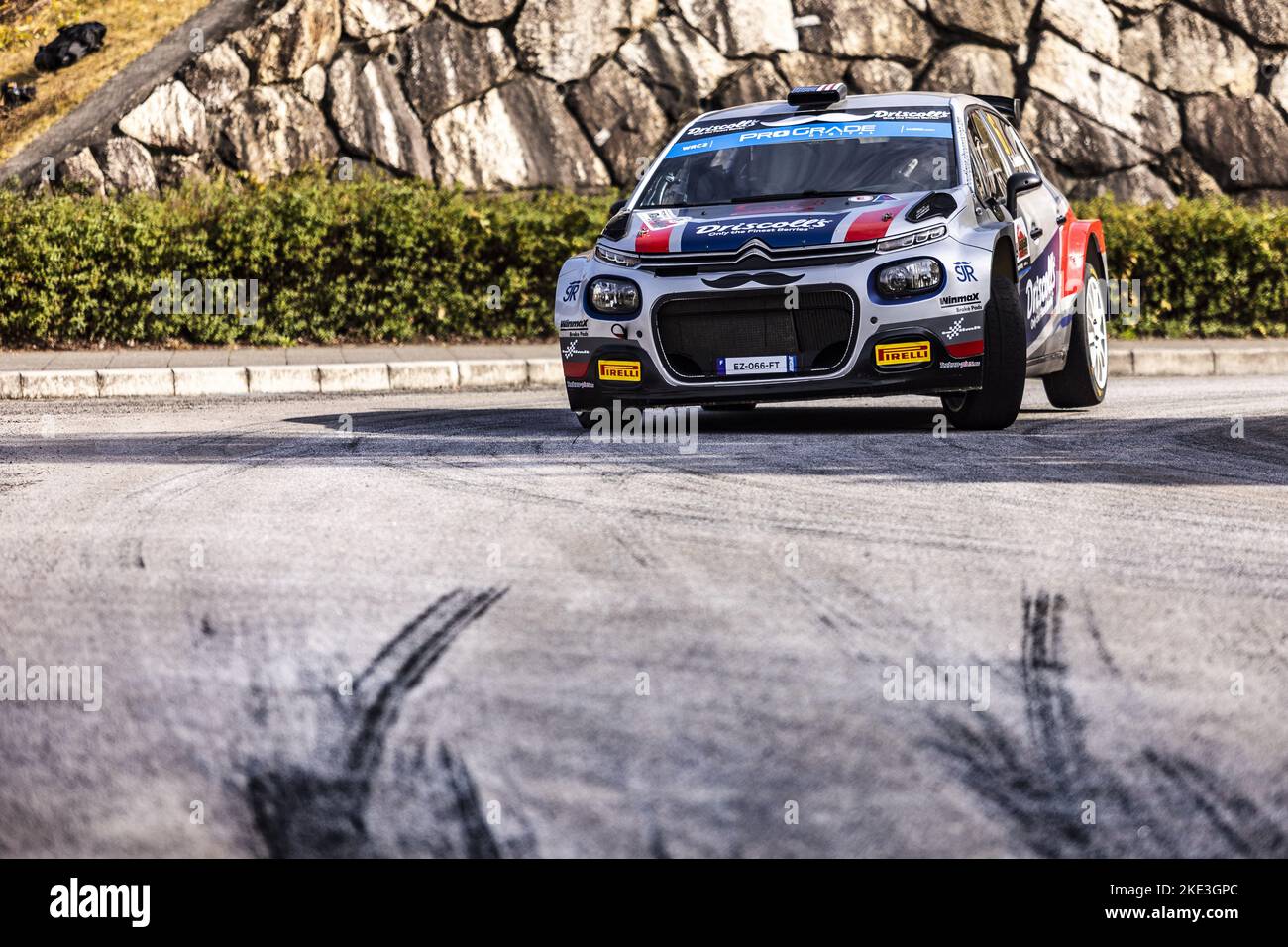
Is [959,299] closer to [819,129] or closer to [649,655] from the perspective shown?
[819,129]

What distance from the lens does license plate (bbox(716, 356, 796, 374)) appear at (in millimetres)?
8656

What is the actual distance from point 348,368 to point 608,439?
4894 millimetres

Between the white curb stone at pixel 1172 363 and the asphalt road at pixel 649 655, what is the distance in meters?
7.35

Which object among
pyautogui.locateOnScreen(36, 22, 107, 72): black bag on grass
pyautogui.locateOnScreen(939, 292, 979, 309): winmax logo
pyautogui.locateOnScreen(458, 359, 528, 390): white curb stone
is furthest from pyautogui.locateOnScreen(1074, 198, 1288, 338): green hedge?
pyautogui.locateOnScreen(36, 22, 107, 72): black bag on grass

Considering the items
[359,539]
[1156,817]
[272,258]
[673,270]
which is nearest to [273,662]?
[359,539]

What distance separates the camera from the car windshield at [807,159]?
375 inches

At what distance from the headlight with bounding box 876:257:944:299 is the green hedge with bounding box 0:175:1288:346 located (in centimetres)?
738

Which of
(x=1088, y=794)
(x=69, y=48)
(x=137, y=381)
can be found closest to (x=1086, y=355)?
(x=137, y=381)

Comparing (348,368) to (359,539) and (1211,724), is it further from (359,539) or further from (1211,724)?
(1211,724)

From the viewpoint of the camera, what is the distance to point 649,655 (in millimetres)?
4359

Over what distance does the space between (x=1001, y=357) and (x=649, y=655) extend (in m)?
4.94

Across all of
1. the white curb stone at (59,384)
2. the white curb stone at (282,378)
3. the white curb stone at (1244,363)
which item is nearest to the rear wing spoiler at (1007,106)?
the white curb stone at (1244,363)

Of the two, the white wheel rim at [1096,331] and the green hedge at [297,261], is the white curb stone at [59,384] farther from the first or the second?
the white wheel rim at [1096,331]

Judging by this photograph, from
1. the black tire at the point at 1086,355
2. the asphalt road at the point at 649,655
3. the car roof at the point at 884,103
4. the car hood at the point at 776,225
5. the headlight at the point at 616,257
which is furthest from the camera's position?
the black tire at the point at 1086,355
